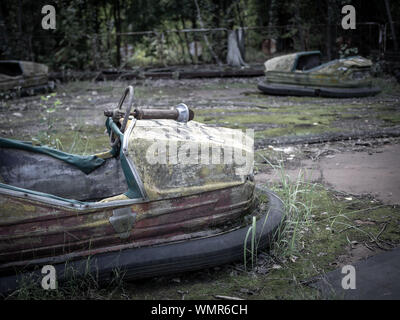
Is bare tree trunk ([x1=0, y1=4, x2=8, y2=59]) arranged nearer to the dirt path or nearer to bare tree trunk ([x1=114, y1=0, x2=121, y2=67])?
bare tree trunk ([x1=114, y1=0, x2=121, y2=67])

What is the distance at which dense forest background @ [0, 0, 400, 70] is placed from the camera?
10648mm

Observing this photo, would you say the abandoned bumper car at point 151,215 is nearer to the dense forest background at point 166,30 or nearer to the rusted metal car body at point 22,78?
the rusted metal car body at point 22,78

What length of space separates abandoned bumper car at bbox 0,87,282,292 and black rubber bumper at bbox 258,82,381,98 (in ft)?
17.3

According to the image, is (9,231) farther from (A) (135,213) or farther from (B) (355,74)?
(B) (355,74)

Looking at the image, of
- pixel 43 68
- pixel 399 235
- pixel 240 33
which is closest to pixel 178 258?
pixel 399 235

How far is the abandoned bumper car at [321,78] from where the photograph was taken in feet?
23.6

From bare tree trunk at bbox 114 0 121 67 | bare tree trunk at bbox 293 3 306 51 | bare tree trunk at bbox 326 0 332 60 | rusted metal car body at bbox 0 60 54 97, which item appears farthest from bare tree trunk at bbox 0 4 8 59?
bare tree trunk at bbox 326 0 332 60

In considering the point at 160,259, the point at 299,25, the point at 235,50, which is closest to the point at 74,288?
the point at 160,259

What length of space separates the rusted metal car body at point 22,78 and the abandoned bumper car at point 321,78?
4193 mm

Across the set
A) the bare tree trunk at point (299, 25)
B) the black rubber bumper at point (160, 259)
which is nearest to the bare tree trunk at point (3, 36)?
the bare tree trunk at point (299, 25)

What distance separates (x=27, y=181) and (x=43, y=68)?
21.7ft

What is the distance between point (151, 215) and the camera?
6.98ft

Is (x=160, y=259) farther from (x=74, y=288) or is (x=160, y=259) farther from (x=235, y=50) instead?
(x=235, y=50)

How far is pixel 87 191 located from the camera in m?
2.77
